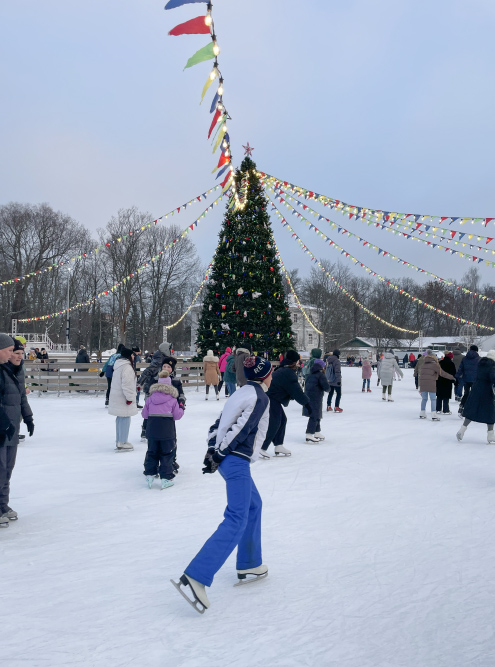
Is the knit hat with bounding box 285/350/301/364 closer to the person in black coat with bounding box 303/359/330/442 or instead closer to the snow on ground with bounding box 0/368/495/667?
the snow on ground with bounding box 0/368/495/667

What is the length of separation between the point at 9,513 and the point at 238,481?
8.67 ft

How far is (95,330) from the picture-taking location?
5169 centimetres

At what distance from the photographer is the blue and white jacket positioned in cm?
347

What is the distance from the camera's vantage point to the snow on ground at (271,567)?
2828mm

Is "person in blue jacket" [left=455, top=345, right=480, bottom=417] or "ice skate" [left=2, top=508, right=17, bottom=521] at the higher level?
"person in blue jacket" [left=455, top=345, right=480, bottom=417]

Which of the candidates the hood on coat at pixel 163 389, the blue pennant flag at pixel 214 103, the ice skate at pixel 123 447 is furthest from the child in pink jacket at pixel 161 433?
the blue pennant flag at pixel 214 103

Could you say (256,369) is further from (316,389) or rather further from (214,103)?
(214,103)

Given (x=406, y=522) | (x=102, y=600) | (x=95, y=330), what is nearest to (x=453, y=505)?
(x=406, y=522)

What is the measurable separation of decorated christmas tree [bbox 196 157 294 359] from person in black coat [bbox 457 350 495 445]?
36.1 feet

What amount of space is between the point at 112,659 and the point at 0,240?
1764 inches

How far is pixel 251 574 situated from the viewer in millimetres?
3695

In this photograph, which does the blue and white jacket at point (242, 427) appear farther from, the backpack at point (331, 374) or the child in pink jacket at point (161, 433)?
the backpack at point (331, 374)

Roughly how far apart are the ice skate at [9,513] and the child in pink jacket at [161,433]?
62.4 inches

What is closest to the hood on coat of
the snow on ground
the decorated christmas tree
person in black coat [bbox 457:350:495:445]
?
the snow on ground
